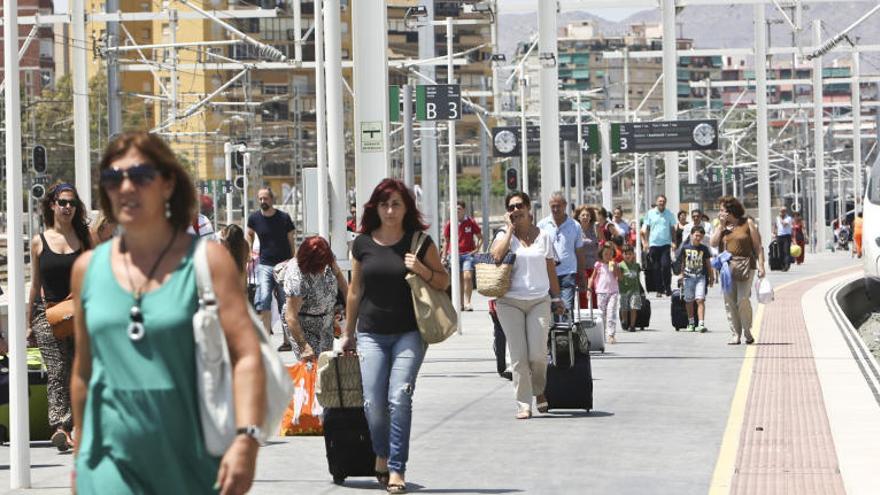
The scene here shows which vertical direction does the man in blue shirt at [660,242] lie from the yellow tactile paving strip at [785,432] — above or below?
above

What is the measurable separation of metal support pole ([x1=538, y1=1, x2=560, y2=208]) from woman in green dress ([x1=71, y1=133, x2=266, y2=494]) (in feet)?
70.8

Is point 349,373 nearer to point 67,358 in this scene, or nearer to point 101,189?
point 67,358

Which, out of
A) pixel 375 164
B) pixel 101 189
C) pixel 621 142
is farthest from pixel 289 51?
pixel 101 189

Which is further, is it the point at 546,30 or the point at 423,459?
the point at 546,30

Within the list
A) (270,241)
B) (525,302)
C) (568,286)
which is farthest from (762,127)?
(525,302)

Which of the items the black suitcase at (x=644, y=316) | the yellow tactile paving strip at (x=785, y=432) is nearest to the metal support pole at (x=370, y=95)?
the yellow tactile paving strip at (x=785, y=432)

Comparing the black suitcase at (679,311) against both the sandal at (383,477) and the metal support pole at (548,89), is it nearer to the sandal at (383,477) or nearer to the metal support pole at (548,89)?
the metal support pole at (548,89)

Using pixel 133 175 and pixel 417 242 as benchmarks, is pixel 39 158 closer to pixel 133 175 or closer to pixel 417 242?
pixel 417 242

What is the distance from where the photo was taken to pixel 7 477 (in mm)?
11984

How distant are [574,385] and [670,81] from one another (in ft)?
115

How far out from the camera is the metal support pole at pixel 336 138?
2045 centimetres

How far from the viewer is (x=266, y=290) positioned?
72.7ft

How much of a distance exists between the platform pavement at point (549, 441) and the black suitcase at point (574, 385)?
0.39ft

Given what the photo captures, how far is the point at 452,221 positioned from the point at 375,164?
9672mm
